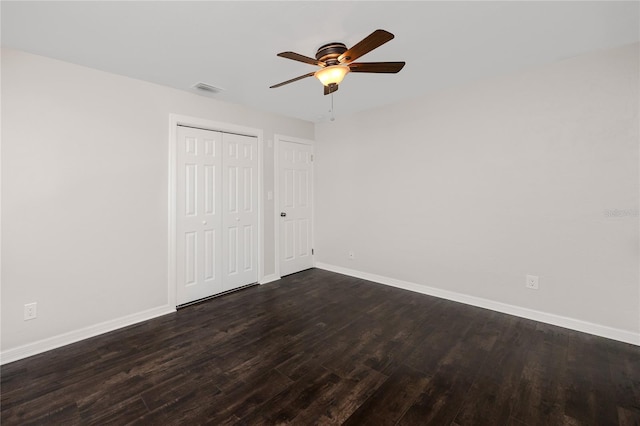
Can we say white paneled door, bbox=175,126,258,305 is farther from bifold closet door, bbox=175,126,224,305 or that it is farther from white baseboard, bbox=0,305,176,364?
white baseboard, bbox=0,305,176,364

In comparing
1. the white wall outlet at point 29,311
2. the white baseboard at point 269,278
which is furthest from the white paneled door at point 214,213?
the white wall outlet at point 29,311

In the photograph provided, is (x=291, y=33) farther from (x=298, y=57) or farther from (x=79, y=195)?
(x=79, y=195)

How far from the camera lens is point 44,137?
8.00 ft

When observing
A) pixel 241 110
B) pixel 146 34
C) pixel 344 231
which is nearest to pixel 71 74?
pixel 146 34

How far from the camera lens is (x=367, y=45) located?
1801 millimetres

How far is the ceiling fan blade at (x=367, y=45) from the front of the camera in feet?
5.39

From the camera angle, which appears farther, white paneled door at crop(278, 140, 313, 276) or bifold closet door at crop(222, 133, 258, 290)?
white paneled door at crop(278, 140, 313, 276)

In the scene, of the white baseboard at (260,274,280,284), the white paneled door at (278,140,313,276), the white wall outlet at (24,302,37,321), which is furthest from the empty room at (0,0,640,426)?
the white paneled door at (278,140,313,276)

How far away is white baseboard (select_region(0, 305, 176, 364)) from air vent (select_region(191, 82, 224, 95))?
253 cm

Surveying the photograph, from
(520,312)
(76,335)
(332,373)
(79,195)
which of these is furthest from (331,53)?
(76,335)

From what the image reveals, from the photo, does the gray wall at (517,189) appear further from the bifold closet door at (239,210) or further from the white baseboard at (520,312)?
the bifold closet door at (239,210)

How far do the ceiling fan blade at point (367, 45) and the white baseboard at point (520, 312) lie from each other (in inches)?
116

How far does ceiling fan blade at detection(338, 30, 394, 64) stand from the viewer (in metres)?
1.64

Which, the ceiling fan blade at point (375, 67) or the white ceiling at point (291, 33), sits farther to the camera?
the ceiling fan blade at point (375, 67)
